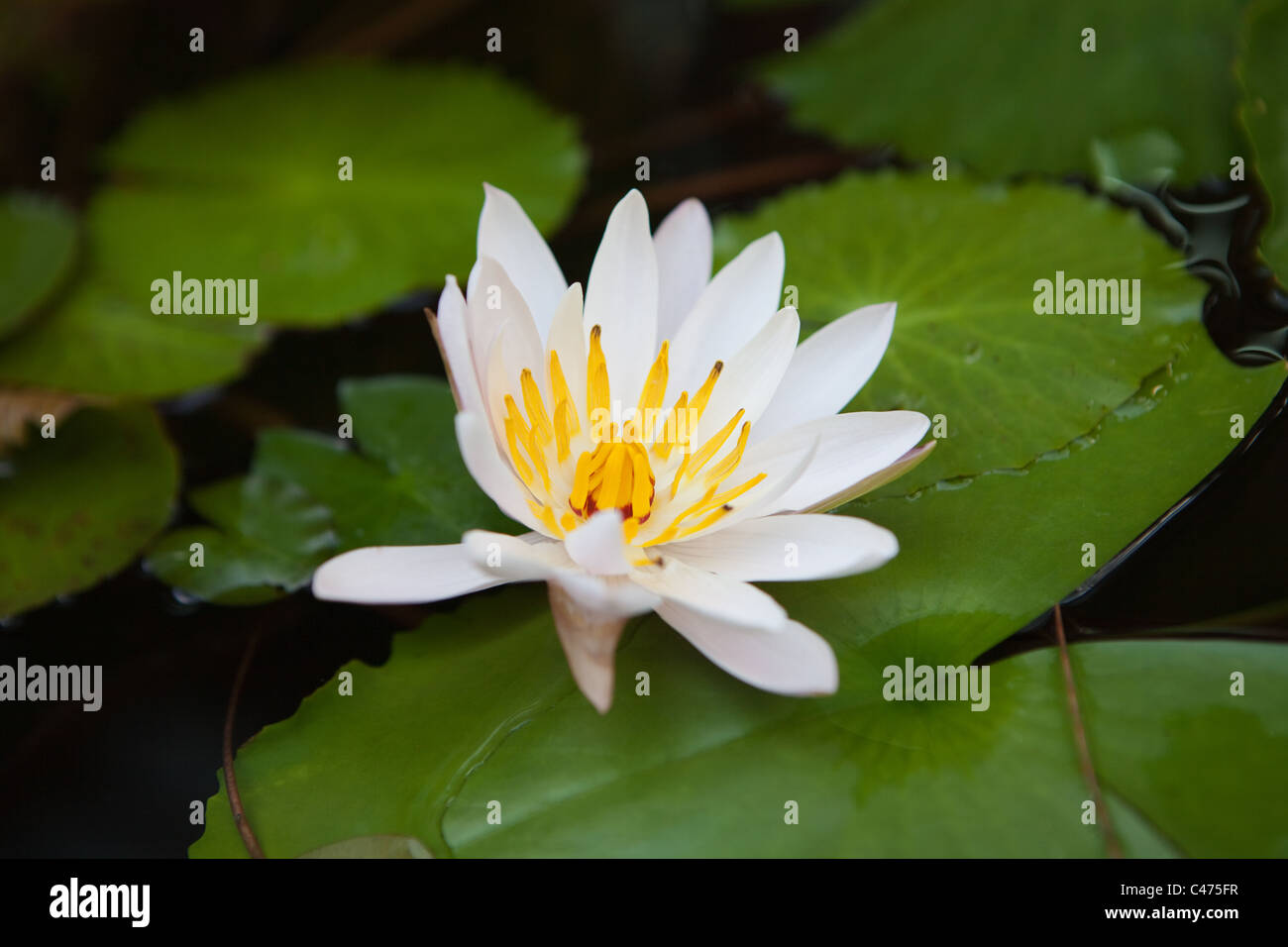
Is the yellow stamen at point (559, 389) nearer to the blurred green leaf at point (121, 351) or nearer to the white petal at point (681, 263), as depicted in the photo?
the white petal at point (681, 263)

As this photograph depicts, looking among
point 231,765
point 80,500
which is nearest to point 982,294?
point 231,765

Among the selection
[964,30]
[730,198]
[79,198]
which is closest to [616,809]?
[730,198]

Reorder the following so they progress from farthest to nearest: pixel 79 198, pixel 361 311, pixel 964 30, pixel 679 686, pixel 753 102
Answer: pixel 753 102
pixel 79 198
pixel 964 30
pixel 361 311
pixel 679 686

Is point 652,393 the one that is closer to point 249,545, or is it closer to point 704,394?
point 704,394

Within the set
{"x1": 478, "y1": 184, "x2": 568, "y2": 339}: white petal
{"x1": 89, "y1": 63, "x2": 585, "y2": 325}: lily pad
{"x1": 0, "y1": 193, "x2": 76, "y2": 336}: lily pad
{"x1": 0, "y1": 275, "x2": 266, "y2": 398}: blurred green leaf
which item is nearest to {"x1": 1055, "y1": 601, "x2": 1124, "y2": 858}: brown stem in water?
{"x1": 478, "y1": 184, "x2": 568, "y2": 339}: white petal

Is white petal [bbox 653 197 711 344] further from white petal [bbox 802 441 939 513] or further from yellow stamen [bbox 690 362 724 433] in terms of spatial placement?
white petal [bbox 802 441 939 513]
